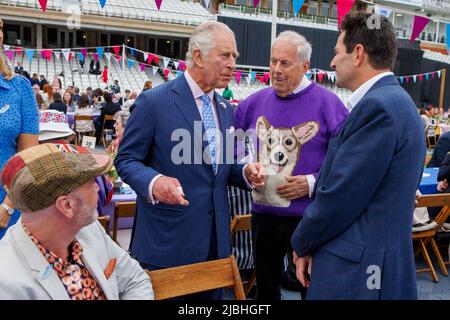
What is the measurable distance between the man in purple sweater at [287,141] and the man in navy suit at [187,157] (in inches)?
12.4

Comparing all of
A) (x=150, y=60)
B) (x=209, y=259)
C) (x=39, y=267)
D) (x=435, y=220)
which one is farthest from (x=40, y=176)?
(x=150, y=60)

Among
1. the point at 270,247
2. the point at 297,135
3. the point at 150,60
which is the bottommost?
the point at 270,247

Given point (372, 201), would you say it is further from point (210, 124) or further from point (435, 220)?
point (435, 220)

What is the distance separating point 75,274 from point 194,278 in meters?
0.57

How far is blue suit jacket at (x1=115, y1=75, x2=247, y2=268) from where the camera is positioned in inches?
79.8

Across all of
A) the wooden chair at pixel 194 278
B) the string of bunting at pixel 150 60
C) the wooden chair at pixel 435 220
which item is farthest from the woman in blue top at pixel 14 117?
the string of bunting at pixel 150 60

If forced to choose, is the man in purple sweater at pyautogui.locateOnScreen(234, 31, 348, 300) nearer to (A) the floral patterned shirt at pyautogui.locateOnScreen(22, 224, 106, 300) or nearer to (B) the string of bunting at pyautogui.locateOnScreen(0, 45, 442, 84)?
(A) the floral patterned shirt at pyautogui.locateOnScreen(22, 224, 106, 300)

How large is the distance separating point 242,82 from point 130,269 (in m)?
28.0

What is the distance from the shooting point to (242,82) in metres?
29.2

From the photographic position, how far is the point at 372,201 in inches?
61.9

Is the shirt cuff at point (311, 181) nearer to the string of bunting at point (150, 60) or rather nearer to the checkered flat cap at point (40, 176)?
the checkered flat cap at point (40, 176)

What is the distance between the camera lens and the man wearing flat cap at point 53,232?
1354mm
